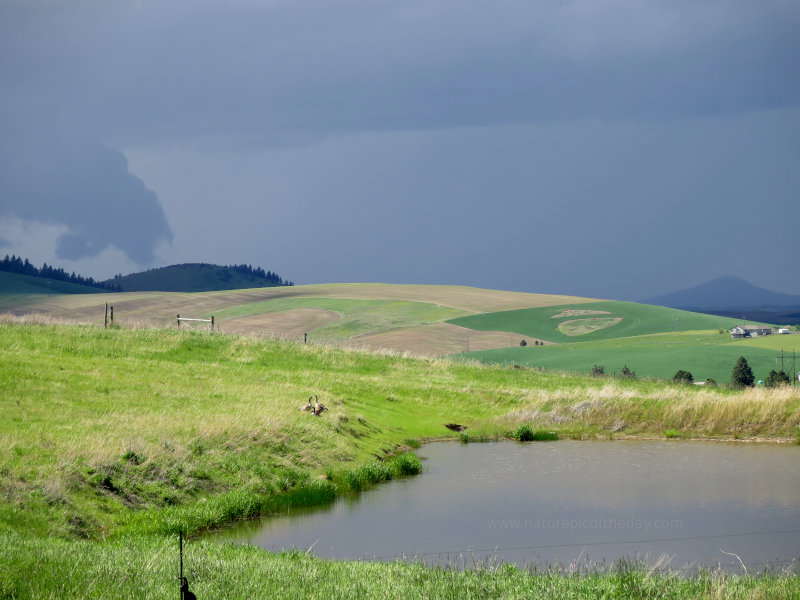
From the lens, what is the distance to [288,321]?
146625 millimetres

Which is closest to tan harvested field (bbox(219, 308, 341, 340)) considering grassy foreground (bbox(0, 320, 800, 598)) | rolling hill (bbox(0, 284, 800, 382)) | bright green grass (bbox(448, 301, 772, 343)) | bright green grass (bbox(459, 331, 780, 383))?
rolling hill (bbox(0, 284, 800, 382))

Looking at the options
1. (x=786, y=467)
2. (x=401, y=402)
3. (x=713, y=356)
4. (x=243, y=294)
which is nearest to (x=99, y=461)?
(x=786, y=467)

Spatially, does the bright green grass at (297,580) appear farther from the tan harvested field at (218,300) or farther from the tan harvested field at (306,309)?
the tan harvested field at (218,300)

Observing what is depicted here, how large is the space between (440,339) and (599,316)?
38561 millimetres

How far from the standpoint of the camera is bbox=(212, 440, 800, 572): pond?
2136cm

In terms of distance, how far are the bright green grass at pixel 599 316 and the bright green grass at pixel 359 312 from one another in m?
7.92

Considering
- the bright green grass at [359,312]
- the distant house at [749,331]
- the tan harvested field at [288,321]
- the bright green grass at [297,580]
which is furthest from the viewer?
the bright green grass at [359,312]

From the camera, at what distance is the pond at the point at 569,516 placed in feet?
70.1

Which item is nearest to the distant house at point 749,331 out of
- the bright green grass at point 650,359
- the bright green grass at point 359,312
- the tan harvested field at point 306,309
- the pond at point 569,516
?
the tan harvested field at point 306,309

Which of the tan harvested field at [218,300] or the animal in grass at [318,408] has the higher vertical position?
the tan harvested field at [218,300]

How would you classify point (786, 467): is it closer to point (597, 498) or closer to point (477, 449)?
point (597, 498)

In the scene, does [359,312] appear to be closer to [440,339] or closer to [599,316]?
[440,339]

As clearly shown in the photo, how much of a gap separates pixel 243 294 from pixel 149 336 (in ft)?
450

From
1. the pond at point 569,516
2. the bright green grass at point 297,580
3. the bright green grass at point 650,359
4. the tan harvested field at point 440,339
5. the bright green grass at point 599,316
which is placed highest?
the bright green grass at point 599,316
